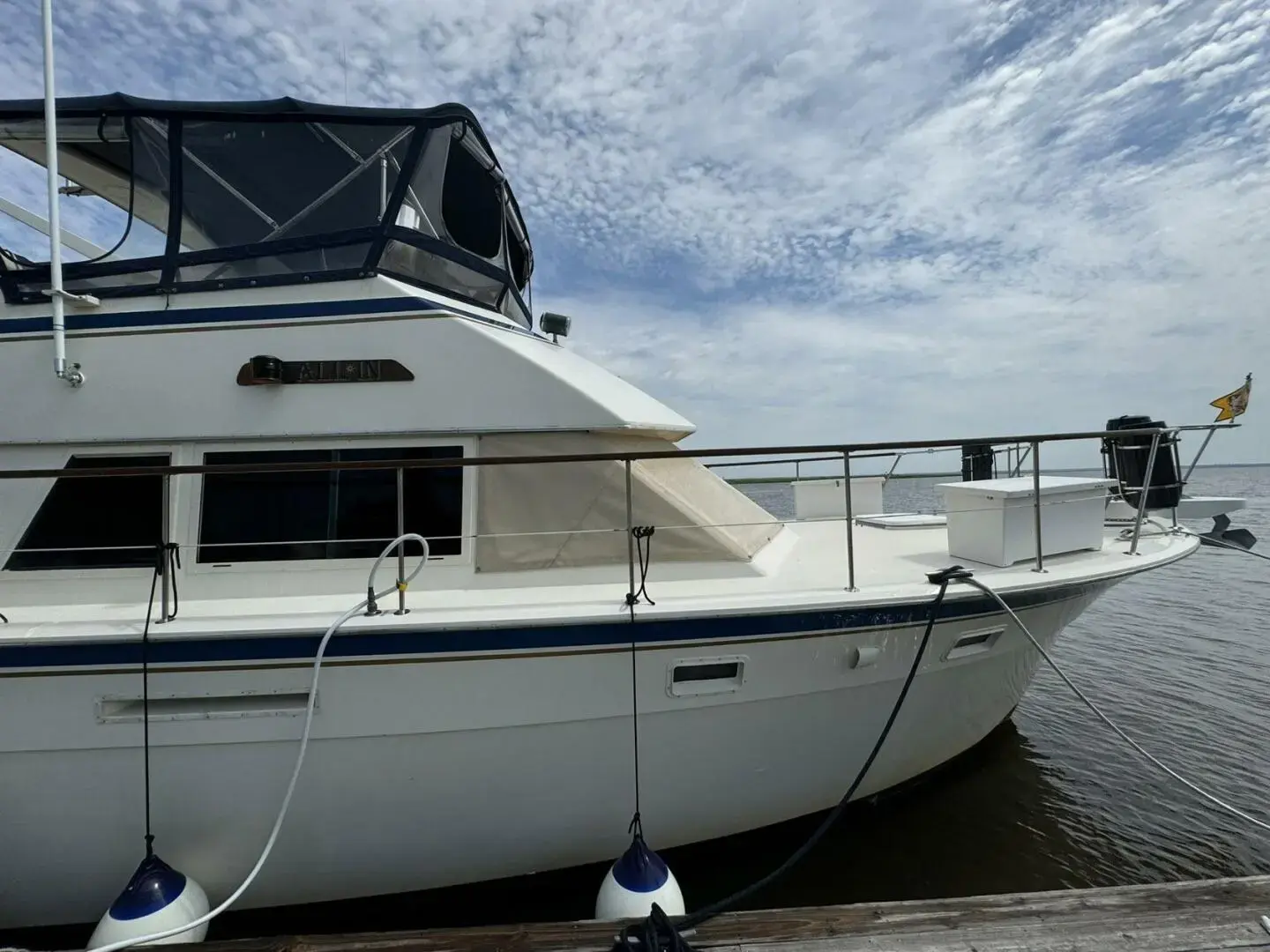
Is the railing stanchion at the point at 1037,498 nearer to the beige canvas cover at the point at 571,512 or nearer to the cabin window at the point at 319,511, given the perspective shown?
the beige canvas cover at the point at 571,512

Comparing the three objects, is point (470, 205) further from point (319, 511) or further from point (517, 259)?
point (319, 511)

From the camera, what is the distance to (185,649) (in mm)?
2785

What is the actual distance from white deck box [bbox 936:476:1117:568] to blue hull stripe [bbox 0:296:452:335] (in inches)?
121

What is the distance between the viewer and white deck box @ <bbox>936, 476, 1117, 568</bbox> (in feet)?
11.4

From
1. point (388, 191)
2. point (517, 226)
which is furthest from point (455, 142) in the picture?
point (517, 226)

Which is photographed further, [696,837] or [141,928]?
[696,837]

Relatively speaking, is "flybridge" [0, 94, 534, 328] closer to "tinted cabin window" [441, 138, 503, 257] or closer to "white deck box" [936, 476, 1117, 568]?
"tinted cabin window" [441, 138, 503, 257]

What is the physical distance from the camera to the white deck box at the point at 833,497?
585cm

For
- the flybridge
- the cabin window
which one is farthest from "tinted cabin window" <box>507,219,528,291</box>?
the cabin window

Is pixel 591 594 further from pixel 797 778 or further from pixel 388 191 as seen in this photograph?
pixel 388 191

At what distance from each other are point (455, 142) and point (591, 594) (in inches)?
118

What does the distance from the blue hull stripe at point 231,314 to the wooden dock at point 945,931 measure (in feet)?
9.40

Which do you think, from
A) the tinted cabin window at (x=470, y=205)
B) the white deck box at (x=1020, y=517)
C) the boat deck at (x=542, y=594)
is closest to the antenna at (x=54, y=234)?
the boat deck at (x=542, y=594)

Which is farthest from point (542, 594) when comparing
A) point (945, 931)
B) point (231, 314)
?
point (231, 314)
